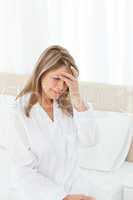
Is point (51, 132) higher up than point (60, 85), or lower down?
lower down

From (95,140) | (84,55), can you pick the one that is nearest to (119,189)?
(95,140)

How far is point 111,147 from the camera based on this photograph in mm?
2723

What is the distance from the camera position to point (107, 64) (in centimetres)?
287

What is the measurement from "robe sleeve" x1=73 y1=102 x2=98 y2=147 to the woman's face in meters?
0.13

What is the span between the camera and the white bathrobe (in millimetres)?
2195

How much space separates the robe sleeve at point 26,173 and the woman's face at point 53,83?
183 millimetres

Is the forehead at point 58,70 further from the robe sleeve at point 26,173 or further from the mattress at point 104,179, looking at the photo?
the mattress at point 104,179

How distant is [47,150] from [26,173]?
142mm

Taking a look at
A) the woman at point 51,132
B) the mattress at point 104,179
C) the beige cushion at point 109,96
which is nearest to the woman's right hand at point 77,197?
the woman at point 51,132

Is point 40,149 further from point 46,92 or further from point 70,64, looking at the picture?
point 70,64

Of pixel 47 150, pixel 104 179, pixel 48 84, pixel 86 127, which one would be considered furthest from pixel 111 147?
pixel 48 84

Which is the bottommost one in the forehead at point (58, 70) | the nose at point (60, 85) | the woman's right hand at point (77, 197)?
the woman's right hand at point (77, 197)

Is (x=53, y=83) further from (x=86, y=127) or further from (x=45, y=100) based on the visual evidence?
(x=86, y=127)

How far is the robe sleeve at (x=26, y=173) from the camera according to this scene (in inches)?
85.4
